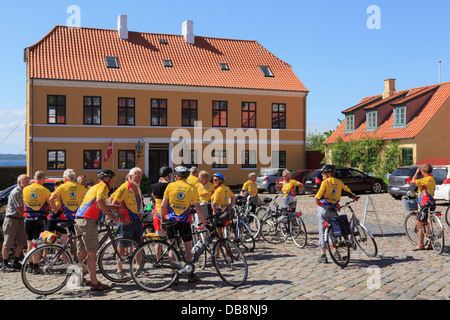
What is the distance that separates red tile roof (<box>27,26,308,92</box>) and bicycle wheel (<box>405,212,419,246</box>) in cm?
2373

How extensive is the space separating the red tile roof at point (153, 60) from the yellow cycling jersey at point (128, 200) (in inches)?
949

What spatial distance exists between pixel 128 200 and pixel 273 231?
427 centimetres

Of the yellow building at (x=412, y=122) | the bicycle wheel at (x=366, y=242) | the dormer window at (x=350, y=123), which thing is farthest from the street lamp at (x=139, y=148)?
the bicycle wheel at (x=366, y=242)

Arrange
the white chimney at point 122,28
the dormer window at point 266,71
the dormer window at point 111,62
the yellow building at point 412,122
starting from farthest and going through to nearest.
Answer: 1. the dormer window at point 266,71
2. the white chimney at point 122,28
3. the dormer window at point 111,62
4. the yellow building at point 412,122

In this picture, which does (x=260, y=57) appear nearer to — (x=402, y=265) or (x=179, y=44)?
(x=179, y=44)

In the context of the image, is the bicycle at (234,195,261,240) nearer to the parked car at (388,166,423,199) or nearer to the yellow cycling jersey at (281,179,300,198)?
the yellow cycling jersey at (281,179,300,198)

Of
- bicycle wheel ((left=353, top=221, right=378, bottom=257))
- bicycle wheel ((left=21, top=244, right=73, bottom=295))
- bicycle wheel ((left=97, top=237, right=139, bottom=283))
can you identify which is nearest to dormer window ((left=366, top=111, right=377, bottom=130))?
bicycle wheel ((left=353, top=221, right=378, bottom=257))

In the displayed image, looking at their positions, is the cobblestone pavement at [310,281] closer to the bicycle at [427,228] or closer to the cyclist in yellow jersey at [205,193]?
the bicycle at [427,228]

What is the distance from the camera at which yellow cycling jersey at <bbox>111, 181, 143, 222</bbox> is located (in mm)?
7465

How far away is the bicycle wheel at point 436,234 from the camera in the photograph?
916cm

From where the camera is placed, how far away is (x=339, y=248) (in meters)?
8.27

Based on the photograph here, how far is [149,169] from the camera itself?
106 feet

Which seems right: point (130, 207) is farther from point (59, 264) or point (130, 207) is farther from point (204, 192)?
point (204, 192)

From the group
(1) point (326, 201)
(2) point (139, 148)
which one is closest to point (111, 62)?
(2) point (139, 148)
